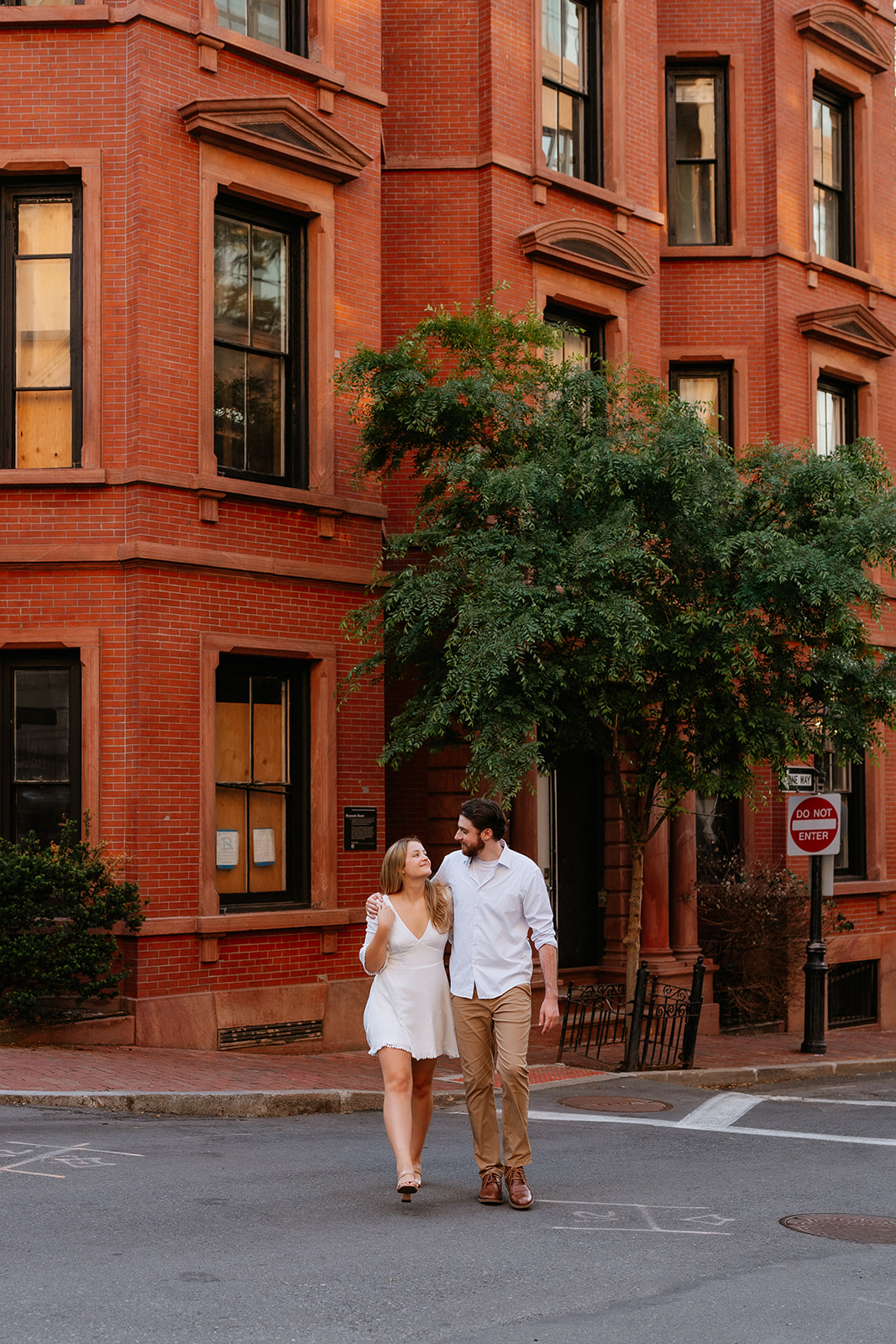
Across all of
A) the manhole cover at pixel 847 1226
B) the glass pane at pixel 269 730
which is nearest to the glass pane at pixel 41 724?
the glass pane at pixel 269 730

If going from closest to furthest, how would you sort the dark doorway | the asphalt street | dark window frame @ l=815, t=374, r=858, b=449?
the asphalt street < the dark doorway < dark window frame @ l=815, t=374, r=858, b=449

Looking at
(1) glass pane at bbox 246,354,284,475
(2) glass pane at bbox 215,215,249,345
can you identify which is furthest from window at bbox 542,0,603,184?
(1) glass pane at bbox 246,354,284,475

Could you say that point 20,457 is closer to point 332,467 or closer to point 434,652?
point 332,467

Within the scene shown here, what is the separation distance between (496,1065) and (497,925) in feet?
2.26

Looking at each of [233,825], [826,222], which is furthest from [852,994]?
[826,222]

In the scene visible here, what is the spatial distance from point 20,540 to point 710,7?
12.0m

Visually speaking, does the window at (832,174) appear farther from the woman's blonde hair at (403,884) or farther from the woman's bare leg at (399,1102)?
the woman's bare leg at (399,1102)

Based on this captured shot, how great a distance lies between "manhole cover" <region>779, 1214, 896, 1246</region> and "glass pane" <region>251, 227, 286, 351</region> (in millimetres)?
9286

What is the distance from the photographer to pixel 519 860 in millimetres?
7133

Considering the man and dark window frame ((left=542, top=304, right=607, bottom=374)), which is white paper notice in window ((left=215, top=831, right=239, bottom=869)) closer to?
the man

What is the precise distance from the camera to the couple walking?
270 inches

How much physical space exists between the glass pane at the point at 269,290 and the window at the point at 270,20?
181cm

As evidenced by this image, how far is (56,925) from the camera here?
11570 millimetres

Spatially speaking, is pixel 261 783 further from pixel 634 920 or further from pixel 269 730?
pixel 634 920
